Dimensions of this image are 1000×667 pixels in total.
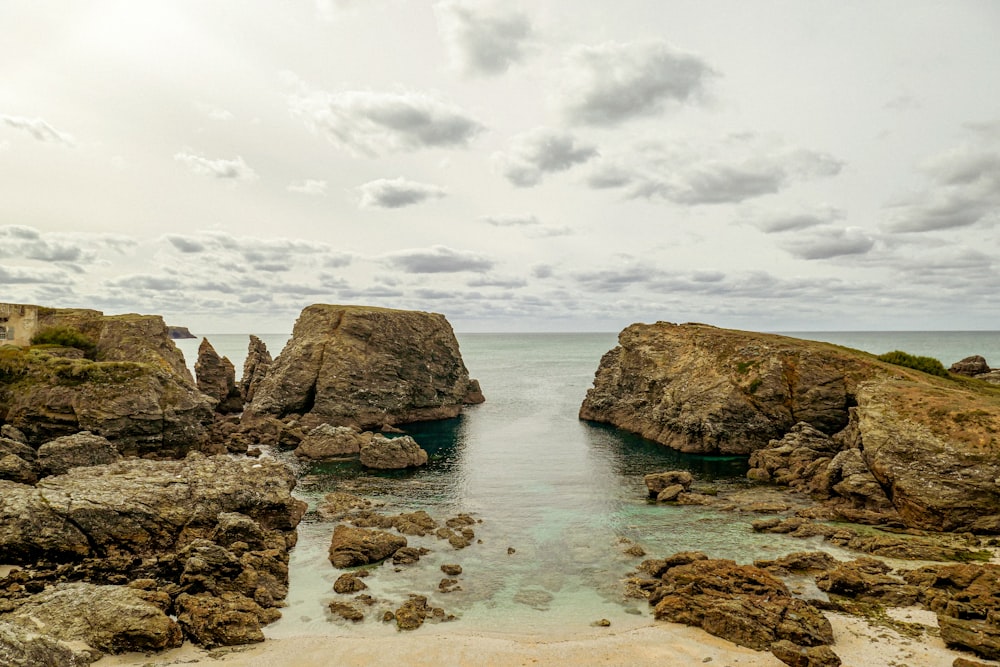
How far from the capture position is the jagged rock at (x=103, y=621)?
2106cm

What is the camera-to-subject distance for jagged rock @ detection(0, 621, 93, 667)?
53.7 feet

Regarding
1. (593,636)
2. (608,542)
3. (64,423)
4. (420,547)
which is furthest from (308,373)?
(593,636)

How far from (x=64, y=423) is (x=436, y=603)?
133ft

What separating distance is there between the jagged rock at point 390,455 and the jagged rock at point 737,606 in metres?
34.3

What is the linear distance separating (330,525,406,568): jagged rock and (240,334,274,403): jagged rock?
216 feet

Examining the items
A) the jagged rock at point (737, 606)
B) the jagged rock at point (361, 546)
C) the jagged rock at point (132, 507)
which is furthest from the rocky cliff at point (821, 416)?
the jagged rock at point (132, 507)

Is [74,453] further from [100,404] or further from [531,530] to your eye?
[531,530]

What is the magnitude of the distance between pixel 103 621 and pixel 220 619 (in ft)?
14.1

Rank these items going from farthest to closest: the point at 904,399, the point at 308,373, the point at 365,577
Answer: the point at 308,373 < the point at 904,399 < the point at 365,577

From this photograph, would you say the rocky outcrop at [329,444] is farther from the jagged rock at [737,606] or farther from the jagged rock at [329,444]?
the jagged rock at [737,606]

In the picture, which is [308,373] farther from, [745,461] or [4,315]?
[745,461]

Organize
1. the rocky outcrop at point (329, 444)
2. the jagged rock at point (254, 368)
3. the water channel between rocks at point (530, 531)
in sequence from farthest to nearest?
the jagged rock at point (254, 368), the rocky outcrop at point (329, 444), the water channel between rocks at point (530, 531)

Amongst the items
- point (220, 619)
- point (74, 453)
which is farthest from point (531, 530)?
point (74, 453)

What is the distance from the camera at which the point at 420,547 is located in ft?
112
